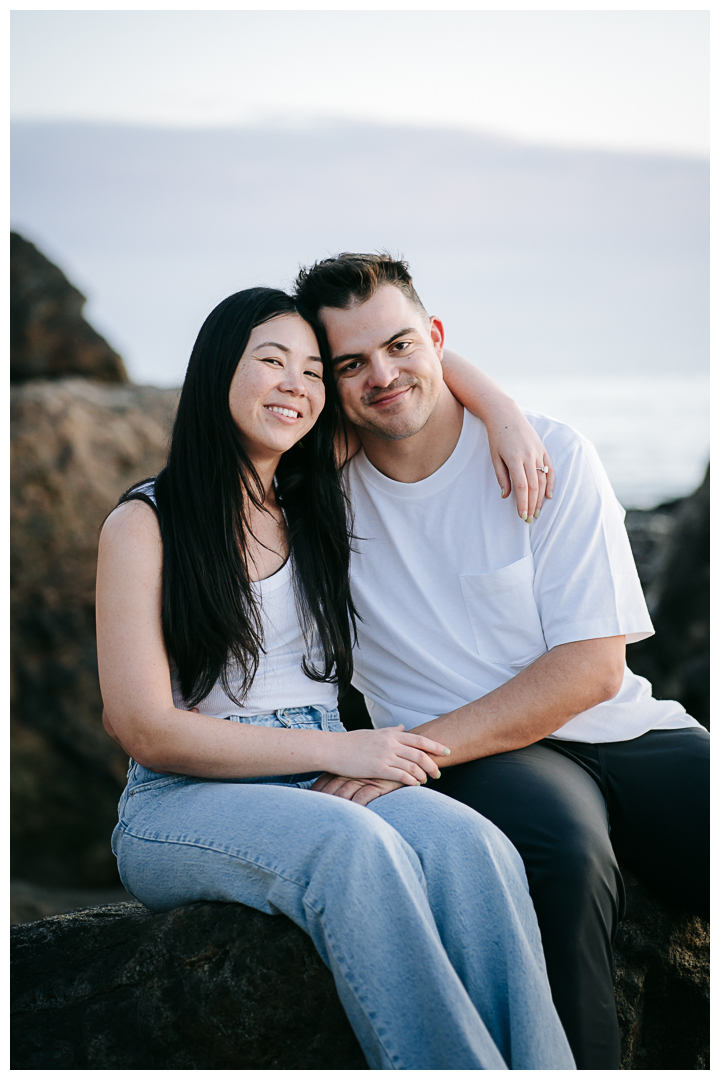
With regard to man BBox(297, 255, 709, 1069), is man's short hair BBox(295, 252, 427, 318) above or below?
above

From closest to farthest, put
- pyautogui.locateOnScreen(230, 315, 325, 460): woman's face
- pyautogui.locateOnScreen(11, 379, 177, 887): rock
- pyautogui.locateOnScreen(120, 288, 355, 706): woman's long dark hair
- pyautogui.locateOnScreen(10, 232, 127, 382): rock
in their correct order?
pyautogui.locateOnScreen(120, 288, 355, 706): woman's long dark hair
pyautogui.locateOnScreen(230, 315, 325, 460): woman's face
pyautogui.locateOnScreen(11, 379, 177, 887): rock
pyautogui.locateOnScreen(10, 232, 127, 382): rock

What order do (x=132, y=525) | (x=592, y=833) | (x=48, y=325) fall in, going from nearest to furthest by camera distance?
1. (x=592, y=833)
2. (x=132, y=525)
3. (x=48, y=325)

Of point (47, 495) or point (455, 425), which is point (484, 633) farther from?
point (47, 495)

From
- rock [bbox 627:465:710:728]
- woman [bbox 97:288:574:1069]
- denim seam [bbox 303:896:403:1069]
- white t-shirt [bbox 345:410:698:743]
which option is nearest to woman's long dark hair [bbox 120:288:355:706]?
woman [bbox 97:288:574:1069]

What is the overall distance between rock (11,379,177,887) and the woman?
292 cm

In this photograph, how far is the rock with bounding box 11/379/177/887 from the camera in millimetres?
5230

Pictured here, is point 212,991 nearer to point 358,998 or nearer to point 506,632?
point 358,998

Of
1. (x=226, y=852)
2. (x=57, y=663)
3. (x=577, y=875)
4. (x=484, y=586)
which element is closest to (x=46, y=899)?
(x=57, y=663)

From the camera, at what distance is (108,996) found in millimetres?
2117

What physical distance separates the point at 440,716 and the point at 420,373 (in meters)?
0.99

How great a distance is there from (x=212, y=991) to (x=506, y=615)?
118 cm

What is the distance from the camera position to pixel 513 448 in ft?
8.32

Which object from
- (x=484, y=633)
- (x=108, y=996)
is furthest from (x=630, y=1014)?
(x=108, y=996)

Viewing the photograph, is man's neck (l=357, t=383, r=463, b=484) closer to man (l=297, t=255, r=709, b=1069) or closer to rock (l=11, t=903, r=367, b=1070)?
man (l=297, t=255, r=709, b=1069)
